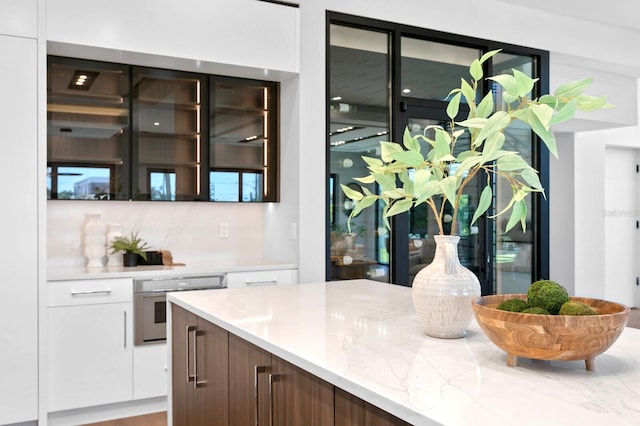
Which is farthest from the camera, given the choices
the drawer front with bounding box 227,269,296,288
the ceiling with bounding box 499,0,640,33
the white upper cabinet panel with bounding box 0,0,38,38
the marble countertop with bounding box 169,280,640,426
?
the ceiling with bounding box 499,0,640,33

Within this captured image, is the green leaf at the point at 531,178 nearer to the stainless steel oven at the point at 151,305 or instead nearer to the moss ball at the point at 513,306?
the moss ball at the point at 513,306

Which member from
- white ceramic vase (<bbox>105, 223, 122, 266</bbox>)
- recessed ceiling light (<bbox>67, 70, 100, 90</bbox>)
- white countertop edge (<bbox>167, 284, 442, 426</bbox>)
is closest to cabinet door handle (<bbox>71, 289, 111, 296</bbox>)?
white ceramic vase (<bbox>105, 223, 122, 266</bbox>)

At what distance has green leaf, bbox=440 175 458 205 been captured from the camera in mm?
1481

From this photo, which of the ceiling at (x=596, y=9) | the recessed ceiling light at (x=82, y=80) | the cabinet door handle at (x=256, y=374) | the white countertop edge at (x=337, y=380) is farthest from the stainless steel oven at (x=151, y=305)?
the ceiling at (x=596, y=9)

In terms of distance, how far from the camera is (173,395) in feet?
8.87

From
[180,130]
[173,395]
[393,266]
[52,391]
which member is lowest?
[52,391]

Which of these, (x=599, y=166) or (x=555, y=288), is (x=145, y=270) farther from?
(x=599, y=166)

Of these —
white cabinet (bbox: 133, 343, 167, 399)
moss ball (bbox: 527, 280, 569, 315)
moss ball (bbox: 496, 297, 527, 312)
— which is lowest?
white cabinet (bbox: 133, 343, 167, 399)

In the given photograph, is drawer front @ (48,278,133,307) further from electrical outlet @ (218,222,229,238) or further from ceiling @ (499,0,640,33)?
ceiling @ (499,0,640,33)

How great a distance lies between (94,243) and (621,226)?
272 inches

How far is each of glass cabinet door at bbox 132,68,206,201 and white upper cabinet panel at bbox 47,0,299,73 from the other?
34 cm

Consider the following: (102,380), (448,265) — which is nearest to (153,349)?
(102,380)

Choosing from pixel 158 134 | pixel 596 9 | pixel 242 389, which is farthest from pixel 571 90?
pixel 596 9

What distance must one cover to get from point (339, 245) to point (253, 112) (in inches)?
46.6
